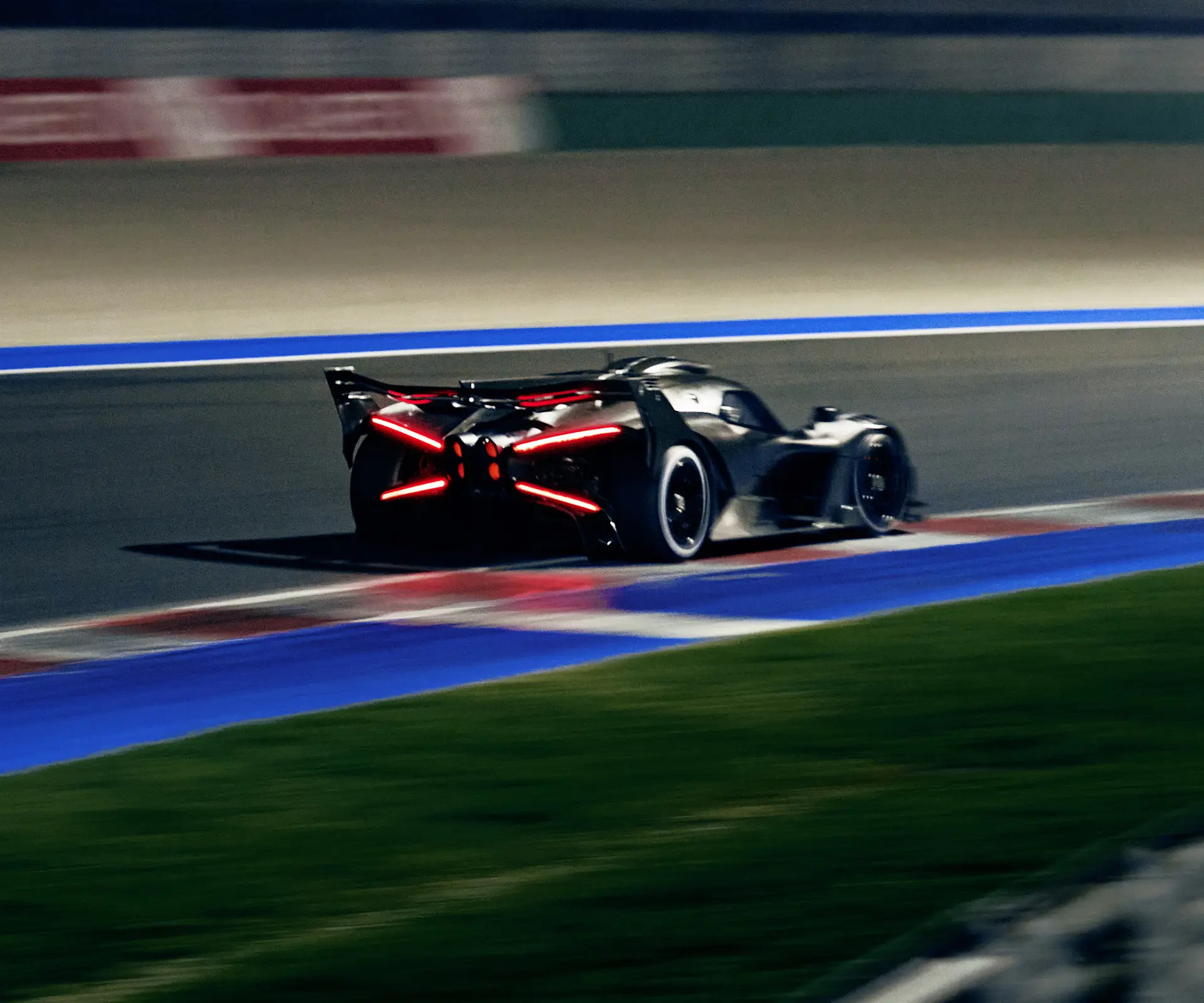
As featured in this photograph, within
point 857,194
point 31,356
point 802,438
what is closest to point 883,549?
point 802,438

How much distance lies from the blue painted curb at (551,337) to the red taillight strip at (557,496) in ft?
18.1

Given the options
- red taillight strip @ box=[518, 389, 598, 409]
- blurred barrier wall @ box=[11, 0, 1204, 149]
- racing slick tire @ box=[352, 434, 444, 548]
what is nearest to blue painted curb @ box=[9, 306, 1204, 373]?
racing slick tire @ box=[352, 434, 444, 548]

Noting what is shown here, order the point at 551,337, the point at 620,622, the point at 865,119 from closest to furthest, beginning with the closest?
the point at 620,622, the point at 551,337, the point at 865,119

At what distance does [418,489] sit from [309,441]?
3309mm

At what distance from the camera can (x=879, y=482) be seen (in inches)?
410

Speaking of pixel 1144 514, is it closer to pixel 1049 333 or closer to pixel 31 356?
pixel 1049 333

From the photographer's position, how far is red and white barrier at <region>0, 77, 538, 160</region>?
846 inches

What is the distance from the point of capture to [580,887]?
14.9ft

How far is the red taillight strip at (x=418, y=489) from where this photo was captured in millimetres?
9148

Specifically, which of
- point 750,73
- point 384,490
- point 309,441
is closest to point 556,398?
point 384,490

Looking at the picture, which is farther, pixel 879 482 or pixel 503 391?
pixel 879 482

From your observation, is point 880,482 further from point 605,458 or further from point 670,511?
point 605,458

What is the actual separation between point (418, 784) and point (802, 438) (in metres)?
4.74

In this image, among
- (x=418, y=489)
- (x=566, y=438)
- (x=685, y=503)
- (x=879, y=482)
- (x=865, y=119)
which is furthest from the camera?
(x=865, y=119)
